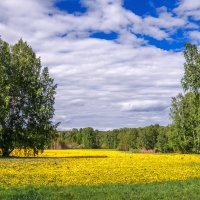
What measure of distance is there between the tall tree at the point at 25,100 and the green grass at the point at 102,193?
125ft

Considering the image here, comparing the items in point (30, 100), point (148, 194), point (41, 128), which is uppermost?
point (30, 100)

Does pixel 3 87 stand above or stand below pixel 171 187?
above

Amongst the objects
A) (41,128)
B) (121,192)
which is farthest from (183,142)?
(121,192)

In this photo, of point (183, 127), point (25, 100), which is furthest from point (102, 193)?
point (183, 127)

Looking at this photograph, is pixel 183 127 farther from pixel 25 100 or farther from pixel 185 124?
pixel 25 100

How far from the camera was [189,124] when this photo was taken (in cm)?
10325

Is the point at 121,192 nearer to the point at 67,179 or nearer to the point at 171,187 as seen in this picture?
the point at 171,187

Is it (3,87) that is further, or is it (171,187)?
(3,87)

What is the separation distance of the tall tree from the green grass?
38241mm

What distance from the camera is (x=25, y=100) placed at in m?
61.9

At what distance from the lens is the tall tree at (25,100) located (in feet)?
197

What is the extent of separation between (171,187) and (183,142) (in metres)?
77.4

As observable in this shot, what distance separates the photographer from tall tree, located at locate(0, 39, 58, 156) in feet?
197

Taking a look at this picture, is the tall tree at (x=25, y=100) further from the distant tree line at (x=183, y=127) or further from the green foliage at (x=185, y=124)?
the green foliage at (x=185, y=124)
